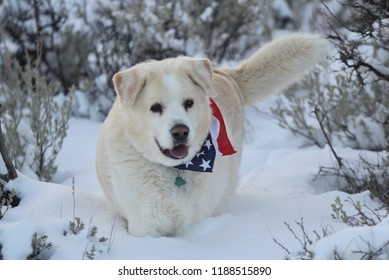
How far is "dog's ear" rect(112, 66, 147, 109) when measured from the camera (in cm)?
366

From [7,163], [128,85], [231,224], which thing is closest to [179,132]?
[128,85]

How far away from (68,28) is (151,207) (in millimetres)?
4578

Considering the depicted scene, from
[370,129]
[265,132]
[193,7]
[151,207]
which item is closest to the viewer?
[151,207]

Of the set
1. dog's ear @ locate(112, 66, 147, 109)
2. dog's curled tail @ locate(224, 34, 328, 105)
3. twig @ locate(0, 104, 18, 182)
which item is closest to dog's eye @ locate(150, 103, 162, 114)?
dog's ear @ locate(112, 66, 147, 109)

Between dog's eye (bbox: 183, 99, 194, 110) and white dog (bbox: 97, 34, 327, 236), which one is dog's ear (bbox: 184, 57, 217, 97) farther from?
dog's eye (bbox: 183, 99, 194, 110)

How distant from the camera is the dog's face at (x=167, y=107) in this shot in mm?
3533

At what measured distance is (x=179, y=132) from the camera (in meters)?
3.46

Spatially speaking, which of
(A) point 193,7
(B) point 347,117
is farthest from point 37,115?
(A) point 193,7

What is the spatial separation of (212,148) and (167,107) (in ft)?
1.66

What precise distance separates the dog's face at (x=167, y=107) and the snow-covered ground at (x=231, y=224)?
0.53 metres

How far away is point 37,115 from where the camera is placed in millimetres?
5238

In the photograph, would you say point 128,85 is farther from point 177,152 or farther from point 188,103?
point 177,152

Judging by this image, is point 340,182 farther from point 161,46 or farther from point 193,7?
point 193,7

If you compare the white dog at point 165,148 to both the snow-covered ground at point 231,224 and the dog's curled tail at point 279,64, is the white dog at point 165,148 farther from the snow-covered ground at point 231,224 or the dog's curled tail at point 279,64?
the dog's curled tail at point 279,64
